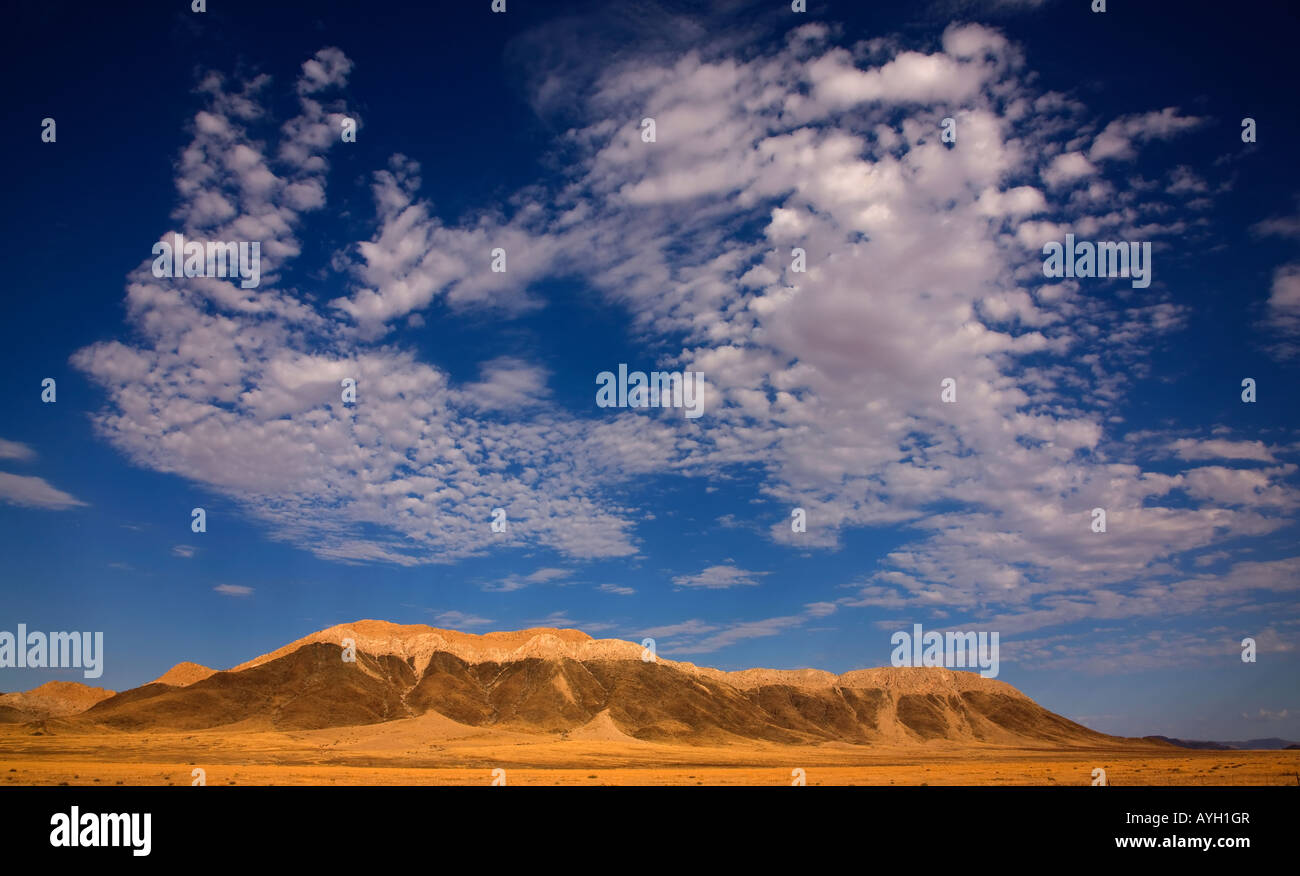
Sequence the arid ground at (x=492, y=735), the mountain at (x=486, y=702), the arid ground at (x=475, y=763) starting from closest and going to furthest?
the arid ground at (x=475, y=763)
the arid ground at (x=492, y=735)
the mountain at (x=486, y=702)

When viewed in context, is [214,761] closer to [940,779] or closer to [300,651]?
[940,779]

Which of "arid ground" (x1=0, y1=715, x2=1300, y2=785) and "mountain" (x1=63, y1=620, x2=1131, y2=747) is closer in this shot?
"arid ground" (x1=0, y1=715, x2=1300, y2=785)

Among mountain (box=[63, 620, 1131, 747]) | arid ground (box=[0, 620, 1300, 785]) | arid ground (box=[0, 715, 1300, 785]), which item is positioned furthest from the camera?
mountain (box=[63, 620, 1131, 747])

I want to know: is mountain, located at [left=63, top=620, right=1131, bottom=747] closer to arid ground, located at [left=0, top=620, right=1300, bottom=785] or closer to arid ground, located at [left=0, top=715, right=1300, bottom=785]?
arid ground, located at [left=0, top=620, right=1300, bottom=785]

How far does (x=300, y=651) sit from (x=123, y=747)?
72.0 m

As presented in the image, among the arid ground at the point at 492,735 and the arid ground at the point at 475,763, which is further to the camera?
the arid ground at the point at 492,735

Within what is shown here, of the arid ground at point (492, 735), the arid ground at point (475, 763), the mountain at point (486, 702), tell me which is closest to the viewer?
the arid ground at point (475, 763)

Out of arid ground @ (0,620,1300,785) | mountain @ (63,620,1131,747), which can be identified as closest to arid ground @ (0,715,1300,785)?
arid ground @ (0,620,1300,785)

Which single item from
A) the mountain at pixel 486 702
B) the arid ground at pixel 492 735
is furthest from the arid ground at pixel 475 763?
the mountain at pixel 486 702

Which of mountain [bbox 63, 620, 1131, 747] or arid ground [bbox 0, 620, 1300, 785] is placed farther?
mountain [bbox 63, 620, 1131, 747]

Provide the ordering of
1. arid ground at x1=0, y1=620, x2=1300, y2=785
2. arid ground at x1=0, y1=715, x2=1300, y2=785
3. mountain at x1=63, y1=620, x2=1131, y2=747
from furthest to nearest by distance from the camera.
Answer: mountain at x1=63, y1=620, x2=1131, y2=747 → arid ground at x1=0, y1=620, x2=1300, y2=785 → arid ground at x1=0, y1=715, x2=1300, y2=785

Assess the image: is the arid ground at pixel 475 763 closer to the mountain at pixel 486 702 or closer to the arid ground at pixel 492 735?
the arid ground at pixel 492 735
